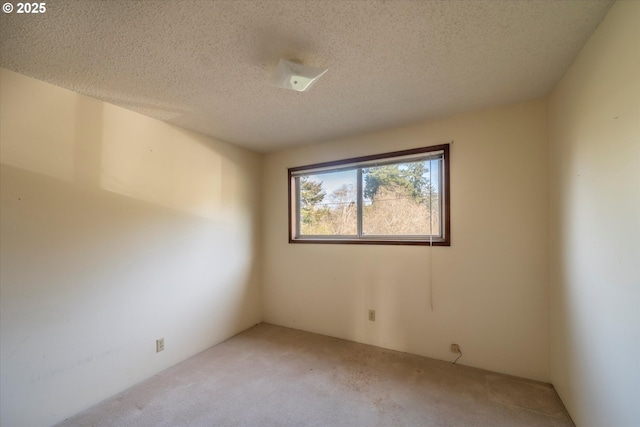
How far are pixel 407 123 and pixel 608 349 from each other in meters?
2.17

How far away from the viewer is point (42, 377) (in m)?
1.69

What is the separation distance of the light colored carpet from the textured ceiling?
2342 mm

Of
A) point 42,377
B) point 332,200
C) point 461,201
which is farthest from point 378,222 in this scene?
point 42,377

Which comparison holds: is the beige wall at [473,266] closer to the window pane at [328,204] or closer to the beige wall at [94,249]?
the window pane at [328,204]

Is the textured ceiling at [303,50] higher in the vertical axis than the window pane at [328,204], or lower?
higher

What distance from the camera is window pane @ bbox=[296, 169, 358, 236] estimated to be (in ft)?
10.1

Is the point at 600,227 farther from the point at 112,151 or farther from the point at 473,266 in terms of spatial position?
the point at 112,151

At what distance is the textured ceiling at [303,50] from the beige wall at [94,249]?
15.3 inches

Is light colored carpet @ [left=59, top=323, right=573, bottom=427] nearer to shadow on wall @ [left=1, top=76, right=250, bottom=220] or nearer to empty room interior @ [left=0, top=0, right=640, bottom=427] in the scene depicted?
empty room interior @ [left=0, top=0, right=640, bottom=427]

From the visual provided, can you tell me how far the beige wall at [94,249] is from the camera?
1.63 m

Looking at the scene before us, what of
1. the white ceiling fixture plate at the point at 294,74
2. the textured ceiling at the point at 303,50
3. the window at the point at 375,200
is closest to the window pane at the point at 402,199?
the window at the point at 375,200

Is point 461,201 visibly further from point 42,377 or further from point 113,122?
point 42,377

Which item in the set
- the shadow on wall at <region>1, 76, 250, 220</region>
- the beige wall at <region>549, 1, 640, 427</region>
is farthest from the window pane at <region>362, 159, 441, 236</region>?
the shadow on wall at <region>1, 76, 250, 220</region>

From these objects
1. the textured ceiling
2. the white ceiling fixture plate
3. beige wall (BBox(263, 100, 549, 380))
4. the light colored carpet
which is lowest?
the light colored carpet
